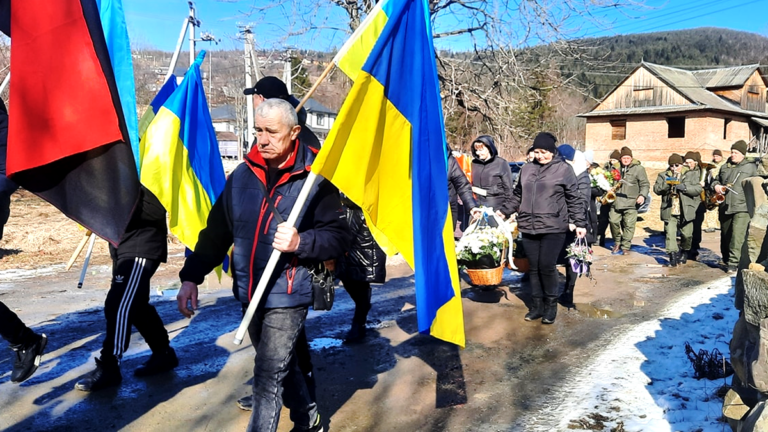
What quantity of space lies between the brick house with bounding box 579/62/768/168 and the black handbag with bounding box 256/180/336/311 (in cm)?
3949

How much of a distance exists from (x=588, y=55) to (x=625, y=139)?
109 ft

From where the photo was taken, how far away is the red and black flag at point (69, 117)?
3432 mm

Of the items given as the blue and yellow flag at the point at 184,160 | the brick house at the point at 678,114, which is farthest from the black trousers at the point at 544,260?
the brick house at the point at 678,114

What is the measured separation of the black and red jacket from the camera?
10.9 ft

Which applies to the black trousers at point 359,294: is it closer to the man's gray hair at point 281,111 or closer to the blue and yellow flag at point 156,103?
the blue and yellow flag at point 156,103

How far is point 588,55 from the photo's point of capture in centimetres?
1294

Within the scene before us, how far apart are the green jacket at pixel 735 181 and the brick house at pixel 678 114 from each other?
3061cm

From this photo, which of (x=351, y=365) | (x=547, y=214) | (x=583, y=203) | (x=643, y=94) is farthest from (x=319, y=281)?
(x=643, y=94)

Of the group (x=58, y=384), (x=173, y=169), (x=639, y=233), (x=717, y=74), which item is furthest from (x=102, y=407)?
(x=717, y=74)

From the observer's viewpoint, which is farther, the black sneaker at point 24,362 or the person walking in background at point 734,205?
the person walking in background at point 734,205

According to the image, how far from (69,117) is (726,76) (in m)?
52.9

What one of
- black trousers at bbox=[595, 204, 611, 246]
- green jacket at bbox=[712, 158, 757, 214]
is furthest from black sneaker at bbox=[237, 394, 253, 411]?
black trousers at bbox=[595, 204, 611, 246]

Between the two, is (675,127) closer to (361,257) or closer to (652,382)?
(652,382)

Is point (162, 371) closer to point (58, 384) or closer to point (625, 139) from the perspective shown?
point (58, 384)
